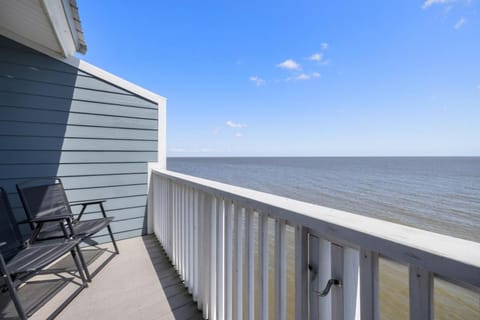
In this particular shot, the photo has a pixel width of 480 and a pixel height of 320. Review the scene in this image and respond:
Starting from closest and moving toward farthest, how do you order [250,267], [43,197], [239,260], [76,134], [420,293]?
[420,293] → [250,267] → [239,260] → [43,197] → [76,134]

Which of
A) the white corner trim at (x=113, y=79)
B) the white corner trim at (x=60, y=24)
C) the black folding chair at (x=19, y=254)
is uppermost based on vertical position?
the white corner trim at (x=60, y=24)

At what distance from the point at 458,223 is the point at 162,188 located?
25.9 feet

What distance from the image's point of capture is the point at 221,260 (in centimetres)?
130

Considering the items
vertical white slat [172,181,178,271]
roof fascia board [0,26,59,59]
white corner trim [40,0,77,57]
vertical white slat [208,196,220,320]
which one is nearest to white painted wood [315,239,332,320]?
vertical white slat [208,196,220,320]

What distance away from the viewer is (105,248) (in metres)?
2.68

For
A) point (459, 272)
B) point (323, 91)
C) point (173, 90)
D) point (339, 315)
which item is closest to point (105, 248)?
point (339, 315)

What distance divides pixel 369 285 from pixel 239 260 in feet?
2.30

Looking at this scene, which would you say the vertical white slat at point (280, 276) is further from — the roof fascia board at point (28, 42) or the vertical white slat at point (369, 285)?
the roof fascia board at point (28, 42)

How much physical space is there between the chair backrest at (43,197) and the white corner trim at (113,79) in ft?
4.50

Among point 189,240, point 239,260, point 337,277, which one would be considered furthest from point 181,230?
point 337,277

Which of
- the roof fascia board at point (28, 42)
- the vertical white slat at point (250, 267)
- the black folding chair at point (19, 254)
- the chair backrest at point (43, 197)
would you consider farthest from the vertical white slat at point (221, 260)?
the roof fascia board at point (28, 42)

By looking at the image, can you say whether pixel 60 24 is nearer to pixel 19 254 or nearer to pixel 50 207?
pixel 50 207

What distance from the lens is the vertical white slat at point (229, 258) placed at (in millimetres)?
1217

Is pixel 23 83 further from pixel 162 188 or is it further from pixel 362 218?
pixel 362 218
